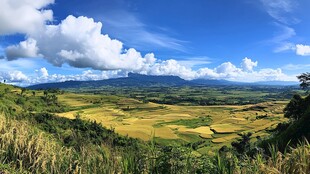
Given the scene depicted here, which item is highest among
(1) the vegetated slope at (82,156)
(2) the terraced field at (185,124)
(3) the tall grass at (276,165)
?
(3) the tall grass at (276,165)

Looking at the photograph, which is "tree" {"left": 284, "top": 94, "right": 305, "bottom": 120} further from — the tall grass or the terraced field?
the tall grass

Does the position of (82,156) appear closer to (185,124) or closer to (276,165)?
(276,165)

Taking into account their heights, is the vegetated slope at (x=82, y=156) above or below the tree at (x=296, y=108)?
above

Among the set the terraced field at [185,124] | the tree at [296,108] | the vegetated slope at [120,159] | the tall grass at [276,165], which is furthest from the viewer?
the terraced field at [185,124]

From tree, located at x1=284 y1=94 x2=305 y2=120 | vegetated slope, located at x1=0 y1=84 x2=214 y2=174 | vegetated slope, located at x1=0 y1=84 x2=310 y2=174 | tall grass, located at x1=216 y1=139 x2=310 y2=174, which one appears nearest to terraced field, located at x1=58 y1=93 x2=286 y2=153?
tree, located at x1=284 y1=94 x2=305 y2=120

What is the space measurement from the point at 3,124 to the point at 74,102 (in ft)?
624

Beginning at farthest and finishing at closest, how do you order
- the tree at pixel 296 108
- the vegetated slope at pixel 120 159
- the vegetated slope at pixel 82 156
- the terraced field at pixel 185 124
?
the terraced field at pixel 185 124
the tree at pixel 296 108
the vegetated slope at pixel 82 156
the vegetated slope at pixel 120 159

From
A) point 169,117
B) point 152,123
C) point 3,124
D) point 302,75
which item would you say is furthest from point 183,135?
point 3,124

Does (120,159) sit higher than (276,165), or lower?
lower

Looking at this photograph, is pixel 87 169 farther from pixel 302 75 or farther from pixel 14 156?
pixel 302 75

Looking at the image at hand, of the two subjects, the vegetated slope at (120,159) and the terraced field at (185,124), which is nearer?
the vegetated slope at (120,159)

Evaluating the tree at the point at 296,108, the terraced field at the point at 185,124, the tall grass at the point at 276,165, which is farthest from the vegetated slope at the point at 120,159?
the terraced field at the point at 185,124

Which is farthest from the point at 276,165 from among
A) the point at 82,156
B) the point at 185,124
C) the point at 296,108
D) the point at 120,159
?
the point at 185,124

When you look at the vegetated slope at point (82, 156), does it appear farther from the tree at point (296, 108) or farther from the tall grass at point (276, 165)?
the tree at point (296, 108)
